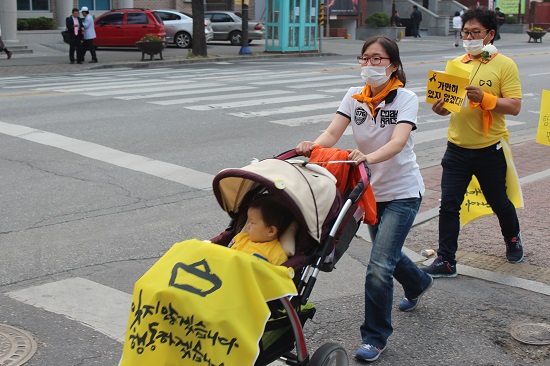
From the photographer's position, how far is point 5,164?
9.65m

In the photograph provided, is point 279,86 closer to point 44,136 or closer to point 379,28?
point 44,136

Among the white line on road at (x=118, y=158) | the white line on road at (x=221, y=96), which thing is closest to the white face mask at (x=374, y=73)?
the white line on road at (x=118, y=158)

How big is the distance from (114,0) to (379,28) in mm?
14630

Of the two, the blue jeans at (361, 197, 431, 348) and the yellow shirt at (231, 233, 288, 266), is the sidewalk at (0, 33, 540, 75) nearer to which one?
the blue jeans at (361, 197, 431, 348)

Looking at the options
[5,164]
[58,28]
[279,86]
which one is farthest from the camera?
[58,28]

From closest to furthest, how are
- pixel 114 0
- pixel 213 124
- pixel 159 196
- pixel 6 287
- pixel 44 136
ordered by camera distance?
pixel 6 287
pixel 159 196
pixel 44 136
pixel 213 124
pixel 114 0

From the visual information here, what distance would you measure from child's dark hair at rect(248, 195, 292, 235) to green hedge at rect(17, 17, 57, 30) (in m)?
31.7

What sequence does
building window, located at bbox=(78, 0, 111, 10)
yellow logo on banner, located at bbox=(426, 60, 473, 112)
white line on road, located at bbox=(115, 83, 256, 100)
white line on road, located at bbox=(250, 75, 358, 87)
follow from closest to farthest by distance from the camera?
yellow logo on banner, located at bbox=(426, 60, 473, 112), white line on road, located at bbox=(115, 83, 256, 100), white line on road, located at bbox=(250, 75, 358, 87), building window, located at bbox=(78, 0, 111, 10)

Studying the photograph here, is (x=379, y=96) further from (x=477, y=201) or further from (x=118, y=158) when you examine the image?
(x=118, y=158)

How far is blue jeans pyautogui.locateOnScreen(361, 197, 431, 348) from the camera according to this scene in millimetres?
4566

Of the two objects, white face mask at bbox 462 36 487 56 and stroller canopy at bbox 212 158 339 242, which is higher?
white face mask at bbox 462 36 487 56

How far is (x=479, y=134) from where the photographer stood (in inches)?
232

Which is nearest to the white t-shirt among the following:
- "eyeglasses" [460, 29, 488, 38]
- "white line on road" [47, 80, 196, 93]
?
"eyeglasses" [460, 29, 488, 38]

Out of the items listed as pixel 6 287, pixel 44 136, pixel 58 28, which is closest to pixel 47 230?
pixel 6 287
